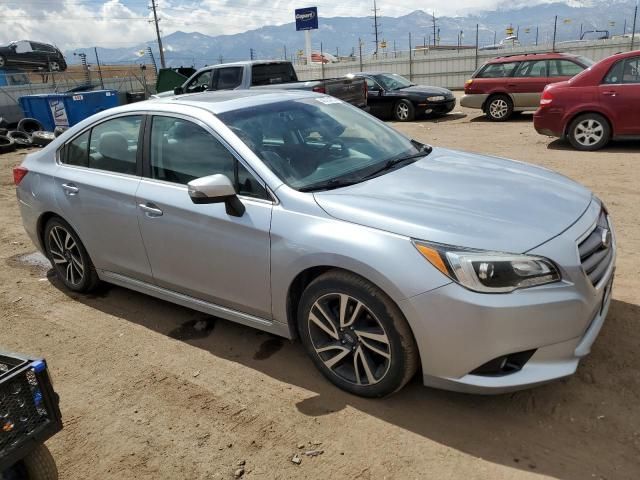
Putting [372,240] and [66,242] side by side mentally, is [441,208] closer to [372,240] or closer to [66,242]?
[372,240]

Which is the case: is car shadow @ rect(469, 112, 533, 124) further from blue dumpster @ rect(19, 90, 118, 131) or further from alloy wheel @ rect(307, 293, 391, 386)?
alloy wheel @ rect(307, 293, 391, 386)

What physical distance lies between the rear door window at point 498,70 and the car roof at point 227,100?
1079 centimetres

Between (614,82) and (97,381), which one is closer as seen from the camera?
(97,381)

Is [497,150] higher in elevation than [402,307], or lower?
lower

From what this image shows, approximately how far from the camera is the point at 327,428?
282 centimetres

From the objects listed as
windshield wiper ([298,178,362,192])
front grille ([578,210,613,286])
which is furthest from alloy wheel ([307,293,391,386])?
front grille ([578,210,613,286])

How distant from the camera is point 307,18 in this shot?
32.4 meters

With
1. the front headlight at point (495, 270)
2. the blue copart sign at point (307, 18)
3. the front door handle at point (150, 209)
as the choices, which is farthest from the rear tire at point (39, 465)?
the blue copart sign at point (307, 18)

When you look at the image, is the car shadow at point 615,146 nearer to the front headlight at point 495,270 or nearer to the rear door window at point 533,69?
the rear door window at point 533,69

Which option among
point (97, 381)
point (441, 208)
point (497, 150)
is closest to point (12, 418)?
point (97, 381)

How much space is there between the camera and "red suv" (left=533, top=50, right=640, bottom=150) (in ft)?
28.6

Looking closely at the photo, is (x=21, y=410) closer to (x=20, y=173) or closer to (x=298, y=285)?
(x=298, y=285)

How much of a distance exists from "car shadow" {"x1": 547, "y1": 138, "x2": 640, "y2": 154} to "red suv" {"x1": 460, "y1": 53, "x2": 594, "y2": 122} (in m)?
3.27

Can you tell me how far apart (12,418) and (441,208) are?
2124 mm
